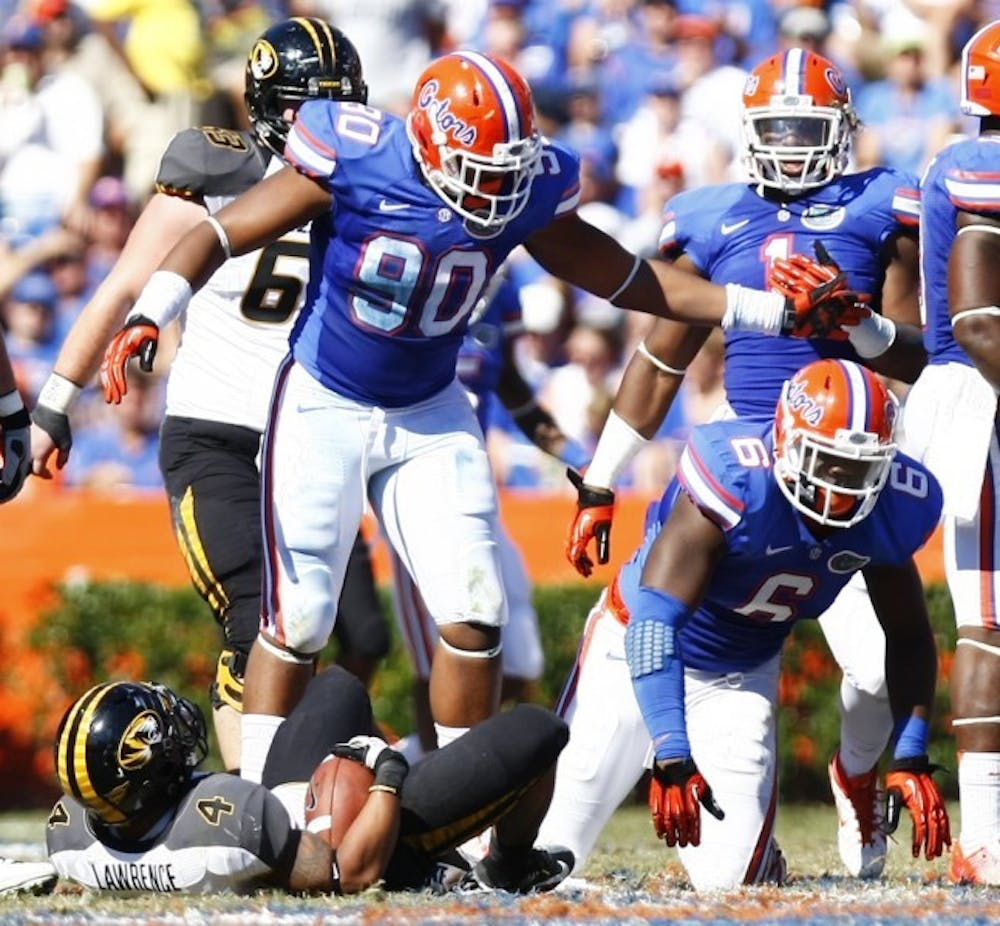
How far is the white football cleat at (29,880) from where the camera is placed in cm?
491

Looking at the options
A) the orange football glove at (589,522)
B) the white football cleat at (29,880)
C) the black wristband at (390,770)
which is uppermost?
the orange football glove at (589,522)

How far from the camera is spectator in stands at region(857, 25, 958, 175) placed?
1098 cm

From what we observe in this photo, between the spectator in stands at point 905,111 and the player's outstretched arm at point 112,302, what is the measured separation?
5.71 meters

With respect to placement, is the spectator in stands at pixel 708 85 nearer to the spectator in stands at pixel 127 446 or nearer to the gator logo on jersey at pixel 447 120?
the spectator in stands at pixel 127 446

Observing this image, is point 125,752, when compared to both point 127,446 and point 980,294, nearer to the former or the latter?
point 980,294

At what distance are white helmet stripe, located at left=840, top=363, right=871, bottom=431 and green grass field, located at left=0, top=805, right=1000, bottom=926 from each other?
1.06 meters

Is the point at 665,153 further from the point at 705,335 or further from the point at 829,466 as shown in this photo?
the point at 829,466

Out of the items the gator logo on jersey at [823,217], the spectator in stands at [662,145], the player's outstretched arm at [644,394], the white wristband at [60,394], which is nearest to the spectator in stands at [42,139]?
the spectator in stands at [662,145]

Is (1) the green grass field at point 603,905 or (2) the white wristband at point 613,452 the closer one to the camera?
(1) the green grass field at point 603,905

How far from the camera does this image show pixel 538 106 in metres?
12.0

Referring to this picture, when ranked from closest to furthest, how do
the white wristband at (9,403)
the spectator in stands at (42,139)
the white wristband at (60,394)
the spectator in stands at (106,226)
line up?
the white wristband at (9,403)
the white wristband at (60,394)
the spectator in stands at (106,226)
the spectator in stands at (42,139)

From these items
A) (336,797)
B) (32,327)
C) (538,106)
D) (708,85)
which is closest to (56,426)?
(336,797)

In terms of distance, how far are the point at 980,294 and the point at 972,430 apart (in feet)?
1.18

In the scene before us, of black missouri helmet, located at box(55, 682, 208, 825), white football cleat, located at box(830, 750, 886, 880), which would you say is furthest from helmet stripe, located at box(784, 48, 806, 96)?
black missouri helmet, located at box(55, 682, 208, 825)
